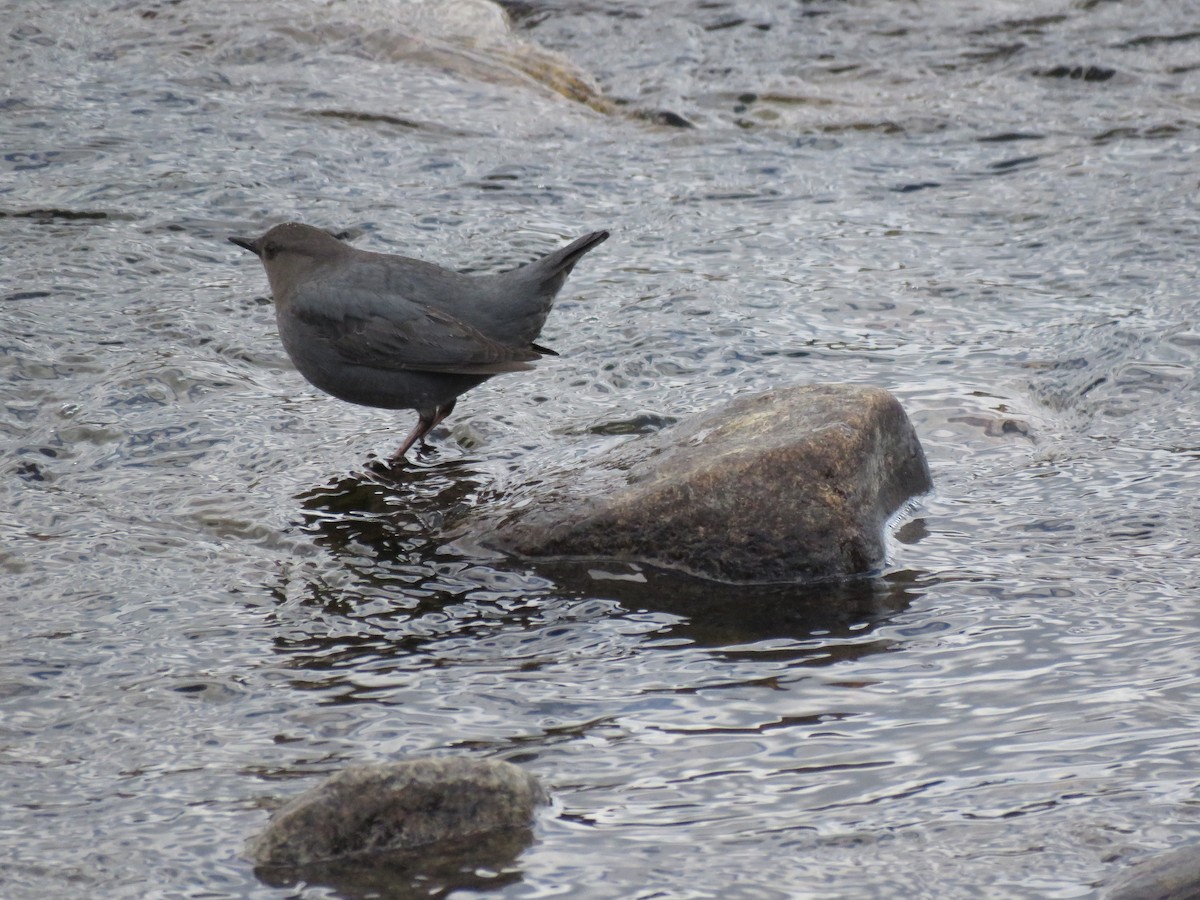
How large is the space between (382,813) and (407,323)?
3024 millimetres

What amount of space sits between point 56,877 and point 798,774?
155 cm

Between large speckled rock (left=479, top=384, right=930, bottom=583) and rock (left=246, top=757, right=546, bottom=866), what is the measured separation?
1571 mm

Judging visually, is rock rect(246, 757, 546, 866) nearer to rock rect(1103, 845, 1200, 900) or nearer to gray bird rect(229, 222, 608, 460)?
rock rect(1103, 845, 1200, 900)

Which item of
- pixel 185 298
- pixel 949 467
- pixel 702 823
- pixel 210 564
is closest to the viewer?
pixel 702 823

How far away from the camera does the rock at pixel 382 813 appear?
300 centimetres

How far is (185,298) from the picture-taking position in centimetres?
689

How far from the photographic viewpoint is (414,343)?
18.7 feet

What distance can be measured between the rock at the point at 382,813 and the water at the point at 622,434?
94 mm

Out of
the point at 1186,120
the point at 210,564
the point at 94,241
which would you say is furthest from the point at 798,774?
the point at 1186,120

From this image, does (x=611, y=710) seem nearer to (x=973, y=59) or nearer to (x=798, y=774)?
(x=798, y=774)

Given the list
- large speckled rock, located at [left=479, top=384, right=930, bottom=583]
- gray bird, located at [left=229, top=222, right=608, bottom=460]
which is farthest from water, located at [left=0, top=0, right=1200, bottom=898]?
gray bird, located at [left=229, top=222, right=608, bottom=460]

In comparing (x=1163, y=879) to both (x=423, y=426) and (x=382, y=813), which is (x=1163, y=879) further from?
(x=423, y=426)

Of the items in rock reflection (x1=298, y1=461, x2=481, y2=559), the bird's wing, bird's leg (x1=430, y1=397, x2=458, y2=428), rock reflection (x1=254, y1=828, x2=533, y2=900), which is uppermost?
the bird's wing

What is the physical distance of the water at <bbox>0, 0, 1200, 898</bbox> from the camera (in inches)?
129
